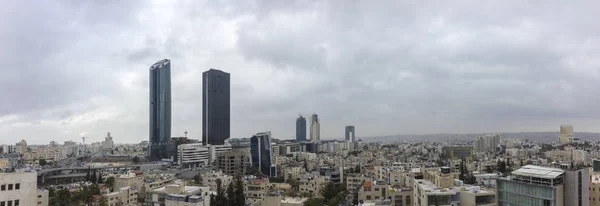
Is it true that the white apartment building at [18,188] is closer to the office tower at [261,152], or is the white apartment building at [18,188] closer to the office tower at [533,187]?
the office tower at [533,187]

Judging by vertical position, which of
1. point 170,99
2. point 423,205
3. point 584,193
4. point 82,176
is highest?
point 170,99

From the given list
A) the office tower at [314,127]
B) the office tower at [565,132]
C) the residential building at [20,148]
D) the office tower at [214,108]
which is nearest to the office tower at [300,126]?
the office tower at [314,127]

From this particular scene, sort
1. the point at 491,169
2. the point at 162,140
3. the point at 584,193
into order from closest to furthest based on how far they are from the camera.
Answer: the point at 584,193, the point at 491,169, the point at 162,140

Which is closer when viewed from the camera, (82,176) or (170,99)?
(82,176)

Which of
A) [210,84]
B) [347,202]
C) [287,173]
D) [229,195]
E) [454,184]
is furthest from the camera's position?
[210,84]

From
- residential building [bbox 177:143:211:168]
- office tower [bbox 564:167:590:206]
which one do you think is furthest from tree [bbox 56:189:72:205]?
residential building [bbox 177:143:211:168]

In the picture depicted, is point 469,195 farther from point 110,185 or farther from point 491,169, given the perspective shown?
point 491,169

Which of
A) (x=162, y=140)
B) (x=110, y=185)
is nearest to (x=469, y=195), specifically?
(x=110, y=185)
